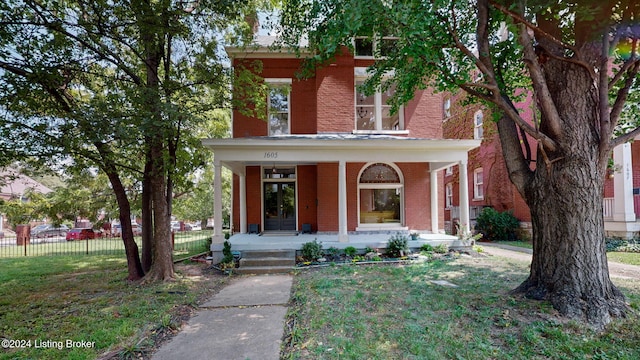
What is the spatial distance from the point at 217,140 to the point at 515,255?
10.1m

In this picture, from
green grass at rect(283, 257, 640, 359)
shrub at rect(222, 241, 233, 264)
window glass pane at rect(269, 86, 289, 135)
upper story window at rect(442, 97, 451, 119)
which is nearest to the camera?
green grass at rect(283, 257, 640, 359)

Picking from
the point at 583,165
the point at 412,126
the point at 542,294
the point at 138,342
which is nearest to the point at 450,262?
the point at 542,294

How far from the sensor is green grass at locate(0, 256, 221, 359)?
403 centimetres

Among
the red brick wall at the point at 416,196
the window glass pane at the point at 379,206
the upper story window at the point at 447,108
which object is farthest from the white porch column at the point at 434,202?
the upper story window at the point at 447,108

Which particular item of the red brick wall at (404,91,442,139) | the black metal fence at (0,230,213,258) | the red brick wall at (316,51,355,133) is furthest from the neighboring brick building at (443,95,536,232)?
the black metal fence at (0,230,213,258)

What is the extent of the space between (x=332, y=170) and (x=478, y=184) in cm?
1011

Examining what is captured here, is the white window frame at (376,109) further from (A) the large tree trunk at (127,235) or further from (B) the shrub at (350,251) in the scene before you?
(A) the large tree trunk at (127,235)

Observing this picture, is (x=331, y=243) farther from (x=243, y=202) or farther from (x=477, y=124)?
(x=477, y=124)

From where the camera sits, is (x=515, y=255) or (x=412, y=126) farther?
(x=412, y=126)

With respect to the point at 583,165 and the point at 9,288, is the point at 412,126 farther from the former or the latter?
the point at 9,288

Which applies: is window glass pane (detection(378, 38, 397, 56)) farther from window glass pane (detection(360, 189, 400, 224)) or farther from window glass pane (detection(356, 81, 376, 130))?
window glass pane (detection(360, 189, 400, 224))

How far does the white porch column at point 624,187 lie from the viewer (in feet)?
35.5

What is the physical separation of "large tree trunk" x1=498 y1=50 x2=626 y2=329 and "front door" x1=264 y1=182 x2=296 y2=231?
8657 mm

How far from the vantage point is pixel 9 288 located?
7.29 meters
